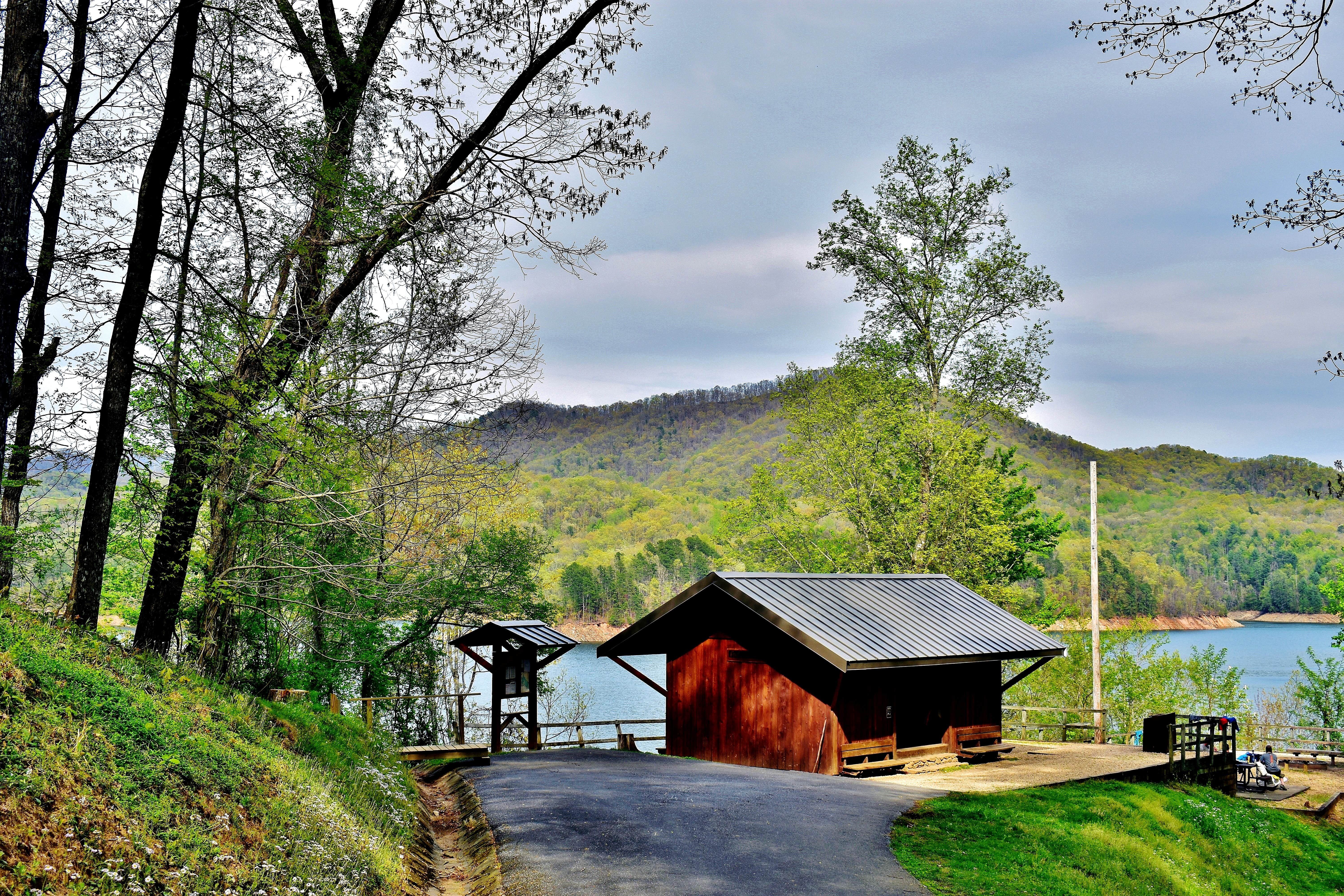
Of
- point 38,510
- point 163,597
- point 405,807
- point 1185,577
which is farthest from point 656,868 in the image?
point 1185,577

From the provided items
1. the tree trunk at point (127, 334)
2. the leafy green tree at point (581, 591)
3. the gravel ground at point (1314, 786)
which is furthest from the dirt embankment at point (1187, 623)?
the tree trunk at point (127, 334)

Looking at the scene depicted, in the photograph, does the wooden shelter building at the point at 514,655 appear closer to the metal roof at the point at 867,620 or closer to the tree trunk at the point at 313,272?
the metal roof at the point at 867,620

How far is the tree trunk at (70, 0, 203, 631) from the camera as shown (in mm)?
8984

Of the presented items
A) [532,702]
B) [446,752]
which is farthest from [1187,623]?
[446,752]

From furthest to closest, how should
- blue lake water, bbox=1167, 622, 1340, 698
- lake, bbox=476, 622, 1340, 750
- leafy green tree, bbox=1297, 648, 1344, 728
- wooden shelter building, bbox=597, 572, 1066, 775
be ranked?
blue lake water, bbox=1167, 622, 1340, 698
lake, bbox=476, 622, 1340, 750
leafy green tree, bbox=1297, 648, 1344, 728
wooden shelter building, bbox=597, 572, 1066, 775

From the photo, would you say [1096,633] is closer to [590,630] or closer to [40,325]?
[40,325]

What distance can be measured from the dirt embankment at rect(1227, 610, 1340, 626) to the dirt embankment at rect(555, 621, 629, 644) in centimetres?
7472

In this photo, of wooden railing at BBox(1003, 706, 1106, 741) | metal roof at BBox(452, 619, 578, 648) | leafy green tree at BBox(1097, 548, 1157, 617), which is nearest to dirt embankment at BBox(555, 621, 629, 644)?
leafy green tree at BBox(1097, 548, 1157, 617)

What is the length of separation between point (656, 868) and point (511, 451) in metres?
11.6

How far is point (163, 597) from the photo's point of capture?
34.5 ft

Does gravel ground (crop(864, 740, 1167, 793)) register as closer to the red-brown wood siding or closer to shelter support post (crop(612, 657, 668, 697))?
the red-brown wood siding

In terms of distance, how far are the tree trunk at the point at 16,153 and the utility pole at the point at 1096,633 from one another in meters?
24.0

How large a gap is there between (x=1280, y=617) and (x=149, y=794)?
155263mm

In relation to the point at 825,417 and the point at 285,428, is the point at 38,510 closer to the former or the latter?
the point at 285,428
